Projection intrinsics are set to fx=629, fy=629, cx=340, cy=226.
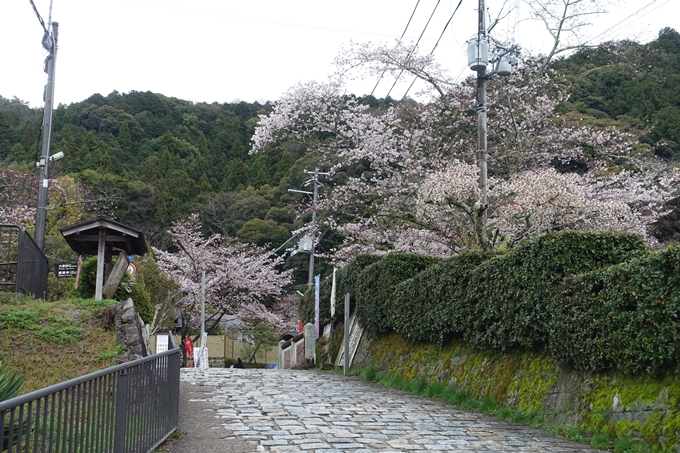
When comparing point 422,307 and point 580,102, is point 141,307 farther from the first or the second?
point 580,102

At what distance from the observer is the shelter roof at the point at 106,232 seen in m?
14.5

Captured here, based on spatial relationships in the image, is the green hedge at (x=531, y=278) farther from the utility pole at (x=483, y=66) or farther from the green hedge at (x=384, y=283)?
the green hedge at (x=384, y=283)

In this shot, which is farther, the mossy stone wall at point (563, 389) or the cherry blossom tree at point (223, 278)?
the cherry blossom tree at point (223, 278)

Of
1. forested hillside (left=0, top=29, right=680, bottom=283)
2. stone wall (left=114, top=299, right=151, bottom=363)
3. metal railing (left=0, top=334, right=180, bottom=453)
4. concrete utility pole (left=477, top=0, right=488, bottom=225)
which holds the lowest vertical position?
metal railing (left=0, top=334, right=180, bottom=453)

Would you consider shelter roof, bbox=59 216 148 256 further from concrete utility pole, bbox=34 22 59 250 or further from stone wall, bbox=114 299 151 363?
stone wall, bbox=114 299 151 363

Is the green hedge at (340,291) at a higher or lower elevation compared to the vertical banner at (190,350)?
higher

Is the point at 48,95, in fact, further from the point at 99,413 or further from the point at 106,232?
the point at 99,413

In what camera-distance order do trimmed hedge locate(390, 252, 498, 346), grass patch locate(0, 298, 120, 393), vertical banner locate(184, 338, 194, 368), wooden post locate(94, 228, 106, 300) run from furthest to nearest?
vertical banner locate(184, 338, 194, 368) < wooden post locate(94, 228, 106, 300) < trimmed hedge locate(390, 252, 498, 346) < grass patch locate(0, 298, 120, 393)

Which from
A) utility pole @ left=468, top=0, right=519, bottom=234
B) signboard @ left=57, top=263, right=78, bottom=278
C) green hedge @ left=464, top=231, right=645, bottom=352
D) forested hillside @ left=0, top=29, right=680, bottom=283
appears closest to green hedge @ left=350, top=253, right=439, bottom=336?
utility pole @ left=468, top=0, right=519, bottom=234

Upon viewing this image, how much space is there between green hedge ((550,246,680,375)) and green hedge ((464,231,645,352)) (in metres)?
0.44

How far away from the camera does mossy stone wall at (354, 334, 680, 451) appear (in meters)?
6.54

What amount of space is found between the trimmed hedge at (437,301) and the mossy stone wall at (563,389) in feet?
1.22

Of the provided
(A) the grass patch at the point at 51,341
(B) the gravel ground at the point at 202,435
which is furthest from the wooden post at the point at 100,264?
(B) the gravel ground at the point at 202,435

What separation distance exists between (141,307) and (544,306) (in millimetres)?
11375
